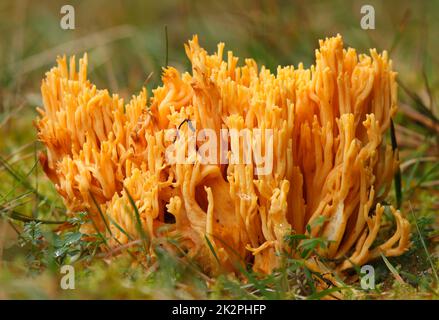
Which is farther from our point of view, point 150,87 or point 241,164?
point 150,87

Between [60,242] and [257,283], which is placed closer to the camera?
[257,283]

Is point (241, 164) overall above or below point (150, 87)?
below

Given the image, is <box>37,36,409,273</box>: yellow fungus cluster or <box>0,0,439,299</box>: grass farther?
<box>37,36,409,273</box>: yellow fungus cluster
